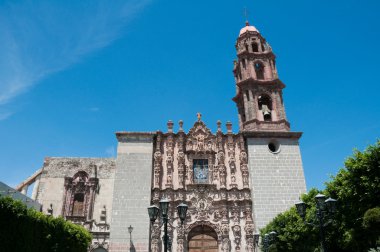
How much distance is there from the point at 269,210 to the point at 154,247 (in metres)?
7.17

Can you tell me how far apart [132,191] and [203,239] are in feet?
16.9

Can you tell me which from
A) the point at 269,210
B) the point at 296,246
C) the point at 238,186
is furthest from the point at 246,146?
the point at 296,246

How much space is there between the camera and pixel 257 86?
81.8 feet

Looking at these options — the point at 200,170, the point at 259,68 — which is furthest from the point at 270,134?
the point at 259,68

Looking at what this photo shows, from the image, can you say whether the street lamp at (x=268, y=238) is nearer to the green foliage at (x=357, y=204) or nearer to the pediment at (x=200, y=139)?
the green foliage at (x=357, y=204)

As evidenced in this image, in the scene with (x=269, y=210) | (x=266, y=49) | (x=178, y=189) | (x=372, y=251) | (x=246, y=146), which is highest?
(x=266, y=49)

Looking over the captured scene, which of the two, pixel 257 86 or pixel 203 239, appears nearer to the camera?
pixel 203 239

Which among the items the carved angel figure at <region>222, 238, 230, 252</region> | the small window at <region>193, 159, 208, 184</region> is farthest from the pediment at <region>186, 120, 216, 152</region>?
the carved angel figure at <region>222, 238, 230, 252</region>

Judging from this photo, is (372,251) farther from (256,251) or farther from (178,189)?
(178,189)

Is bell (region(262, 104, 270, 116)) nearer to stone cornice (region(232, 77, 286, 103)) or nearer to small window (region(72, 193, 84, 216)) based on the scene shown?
stone cornice (region(232, 77, 286, 103))

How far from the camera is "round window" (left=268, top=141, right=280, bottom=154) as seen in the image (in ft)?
74.8

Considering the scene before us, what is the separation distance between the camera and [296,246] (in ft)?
53.3

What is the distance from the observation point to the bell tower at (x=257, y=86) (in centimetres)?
2370

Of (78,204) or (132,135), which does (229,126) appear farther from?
(78,204)
